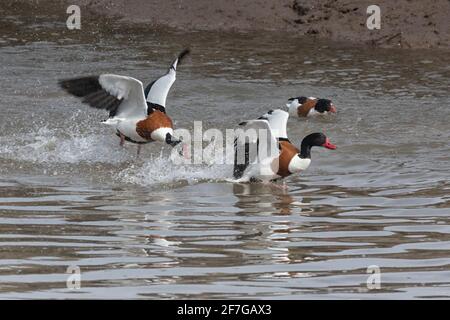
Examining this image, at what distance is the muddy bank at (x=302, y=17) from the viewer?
15.2 metres

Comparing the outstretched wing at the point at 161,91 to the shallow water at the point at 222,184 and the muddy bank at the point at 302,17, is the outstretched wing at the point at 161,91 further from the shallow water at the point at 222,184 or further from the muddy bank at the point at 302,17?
the muddy bank at the point at 302,17

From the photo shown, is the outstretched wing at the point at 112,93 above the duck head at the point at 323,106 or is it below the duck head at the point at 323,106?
above

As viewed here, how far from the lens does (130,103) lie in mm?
11086

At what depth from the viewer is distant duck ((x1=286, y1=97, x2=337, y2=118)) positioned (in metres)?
12.4

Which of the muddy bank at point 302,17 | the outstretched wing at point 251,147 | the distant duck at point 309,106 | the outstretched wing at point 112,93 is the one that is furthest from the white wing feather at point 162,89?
the muddy bank at point 302,17

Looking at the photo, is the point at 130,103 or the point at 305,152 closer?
the point at 305,152

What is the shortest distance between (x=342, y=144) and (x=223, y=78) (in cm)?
291

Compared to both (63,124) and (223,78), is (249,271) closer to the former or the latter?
(63,124)

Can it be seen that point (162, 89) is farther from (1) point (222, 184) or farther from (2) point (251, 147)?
(1) point (222, 184)

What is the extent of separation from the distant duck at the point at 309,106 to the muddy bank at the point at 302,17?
3011 mm

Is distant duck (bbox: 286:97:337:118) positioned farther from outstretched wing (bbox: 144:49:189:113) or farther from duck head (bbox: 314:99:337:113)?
outstretched wing (bbox: 144:49:189:113)

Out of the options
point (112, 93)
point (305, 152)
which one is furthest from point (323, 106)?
point (112, 93)

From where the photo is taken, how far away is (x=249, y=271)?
677 centimetres

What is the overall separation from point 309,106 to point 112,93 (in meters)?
2.53
